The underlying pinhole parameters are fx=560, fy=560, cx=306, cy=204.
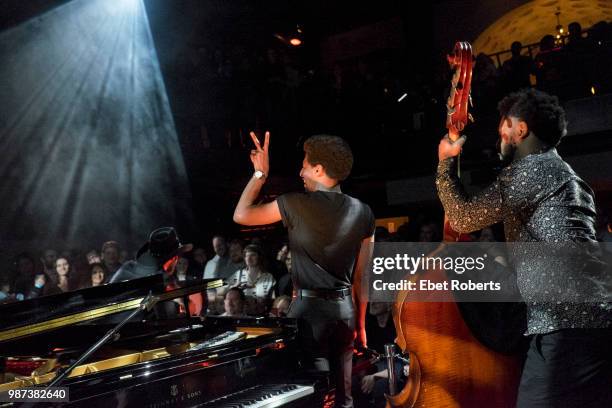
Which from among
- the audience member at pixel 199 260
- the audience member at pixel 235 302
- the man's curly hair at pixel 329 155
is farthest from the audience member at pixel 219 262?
the man's curly hair at pixel 329 155

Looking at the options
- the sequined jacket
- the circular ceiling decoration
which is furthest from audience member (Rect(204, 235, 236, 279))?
the circular ceiling decoration

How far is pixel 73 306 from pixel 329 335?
1188mm

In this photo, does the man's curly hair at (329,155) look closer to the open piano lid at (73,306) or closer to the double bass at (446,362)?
the double bass at (446,362)

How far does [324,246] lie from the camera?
2.56 m

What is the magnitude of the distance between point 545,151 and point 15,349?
9.31 feet

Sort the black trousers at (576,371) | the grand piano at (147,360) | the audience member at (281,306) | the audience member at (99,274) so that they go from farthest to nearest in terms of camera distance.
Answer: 1. the audience member at (99,274)
2. the audience member at (281,306)
3. the grand piano at (147,360)
4. the black trousers at (576,371)

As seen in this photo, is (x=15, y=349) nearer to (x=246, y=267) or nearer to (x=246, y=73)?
(x=246, y=267)

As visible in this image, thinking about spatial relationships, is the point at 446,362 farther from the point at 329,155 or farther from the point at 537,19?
the point at 537,19

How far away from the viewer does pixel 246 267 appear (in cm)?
673

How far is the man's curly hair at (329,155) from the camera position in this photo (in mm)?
2631

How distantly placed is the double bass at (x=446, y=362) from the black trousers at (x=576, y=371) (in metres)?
0.73

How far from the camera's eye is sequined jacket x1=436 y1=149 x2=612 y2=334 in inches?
61.7

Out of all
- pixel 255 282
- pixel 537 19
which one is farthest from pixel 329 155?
pixel 537 19

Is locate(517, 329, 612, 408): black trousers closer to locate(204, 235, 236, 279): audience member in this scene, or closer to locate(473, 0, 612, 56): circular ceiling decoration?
locate(204, 235, 236, 279): audience member
